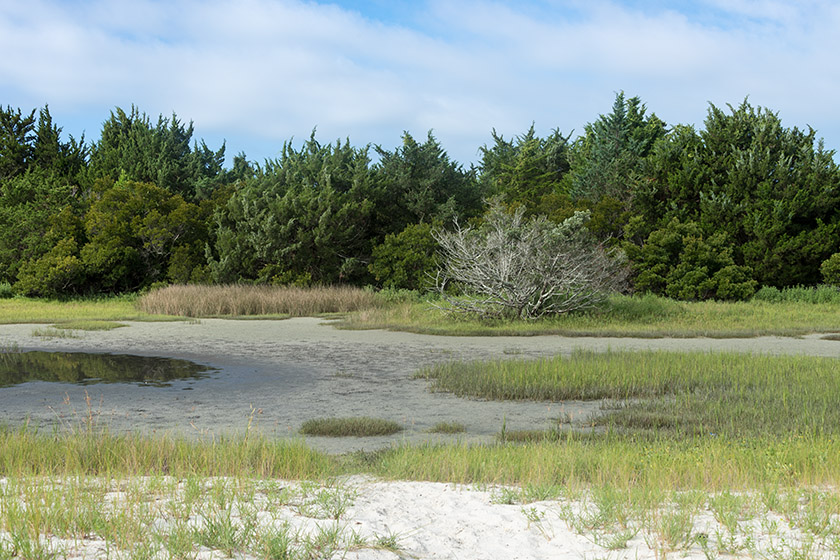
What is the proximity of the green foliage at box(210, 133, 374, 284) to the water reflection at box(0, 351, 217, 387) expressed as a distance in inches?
701

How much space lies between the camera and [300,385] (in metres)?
11.6

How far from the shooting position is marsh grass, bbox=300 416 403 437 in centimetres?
818

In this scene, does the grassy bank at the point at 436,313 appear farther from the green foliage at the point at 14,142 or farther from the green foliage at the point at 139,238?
the green foliage at the point at 14,142

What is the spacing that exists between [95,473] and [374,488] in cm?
235

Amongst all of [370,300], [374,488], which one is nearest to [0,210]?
[370,300]

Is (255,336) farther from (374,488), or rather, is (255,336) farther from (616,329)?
(374,488)

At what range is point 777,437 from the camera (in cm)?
768

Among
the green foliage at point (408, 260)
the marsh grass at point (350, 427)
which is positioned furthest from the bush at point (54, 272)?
the marsh grass at point (350, 427)

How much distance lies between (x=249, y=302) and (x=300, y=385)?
1597 cm

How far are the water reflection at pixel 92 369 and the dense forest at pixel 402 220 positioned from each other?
664 inches

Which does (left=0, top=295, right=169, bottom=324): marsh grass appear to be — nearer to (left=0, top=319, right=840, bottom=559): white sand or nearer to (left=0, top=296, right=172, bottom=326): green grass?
(left=0, top=296, right=172, bottom=326): green grass

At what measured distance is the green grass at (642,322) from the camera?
63.1 feet

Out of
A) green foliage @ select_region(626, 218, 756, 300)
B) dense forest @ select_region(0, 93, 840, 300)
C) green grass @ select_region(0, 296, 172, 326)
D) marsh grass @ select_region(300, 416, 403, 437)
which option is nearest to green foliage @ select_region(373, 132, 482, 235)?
dense forest @ select_region(0, 93, 840, 300)

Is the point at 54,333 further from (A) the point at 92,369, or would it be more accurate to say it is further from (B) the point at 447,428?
(B) the point at 447,428
